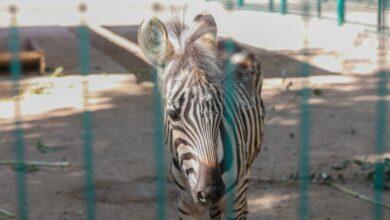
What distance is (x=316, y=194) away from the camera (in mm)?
6172

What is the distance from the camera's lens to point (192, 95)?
11.3ft

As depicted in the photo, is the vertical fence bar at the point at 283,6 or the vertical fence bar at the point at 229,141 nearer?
the vertical fence bar at the point at 229,141

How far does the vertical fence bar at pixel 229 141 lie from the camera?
3.99m

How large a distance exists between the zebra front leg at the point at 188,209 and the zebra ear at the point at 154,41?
0.85 metres

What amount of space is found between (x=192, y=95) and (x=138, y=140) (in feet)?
14.8

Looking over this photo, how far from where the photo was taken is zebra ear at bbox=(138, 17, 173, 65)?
11.7 feet

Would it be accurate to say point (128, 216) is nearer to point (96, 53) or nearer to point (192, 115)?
point (192, 115)

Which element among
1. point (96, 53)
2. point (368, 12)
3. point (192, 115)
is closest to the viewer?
point (192, 115)

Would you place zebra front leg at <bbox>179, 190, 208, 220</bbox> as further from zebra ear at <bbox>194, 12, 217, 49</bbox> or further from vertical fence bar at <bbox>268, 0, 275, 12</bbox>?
vertical fence bar at <bbox>268, 0, 275, 12</bbox>

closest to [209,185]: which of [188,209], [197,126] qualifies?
[197,126]

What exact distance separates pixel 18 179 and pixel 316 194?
2384 millimetres

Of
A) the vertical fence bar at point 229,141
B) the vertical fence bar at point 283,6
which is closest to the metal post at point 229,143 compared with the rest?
the vertical fence bar at point 229,141

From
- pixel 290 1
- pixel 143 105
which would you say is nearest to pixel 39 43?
pixel 143 105

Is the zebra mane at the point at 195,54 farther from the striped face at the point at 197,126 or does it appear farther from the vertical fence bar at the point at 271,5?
the vertical fence bar at the point at 271,5
